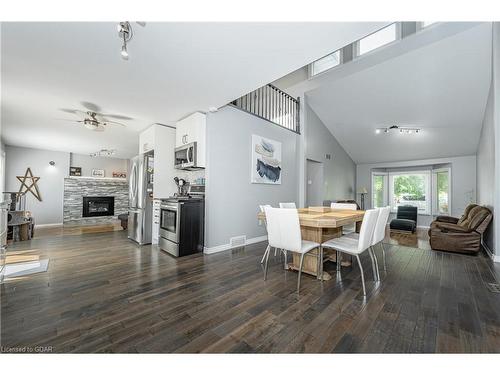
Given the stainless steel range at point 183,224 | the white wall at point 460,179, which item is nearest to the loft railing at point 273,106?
the stainless steel range at point 183,224

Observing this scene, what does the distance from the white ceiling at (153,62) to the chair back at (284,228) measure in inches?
61.7

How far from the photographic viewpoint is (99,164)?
784 centimetres

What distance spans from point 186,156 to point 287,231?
2.39 m

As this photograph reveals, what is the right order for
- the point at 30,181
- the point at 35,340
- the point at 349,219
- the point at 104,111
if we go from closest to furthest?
the point at 35,340
the point at 349,219
the point at 104,111
the point at 30,181

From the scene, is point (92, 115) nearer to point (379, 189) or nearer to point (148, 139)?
point (148, 139)

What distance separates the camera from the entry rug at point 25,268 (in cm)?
259

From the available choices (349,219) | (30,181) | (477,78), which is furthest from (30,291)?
(477,78)

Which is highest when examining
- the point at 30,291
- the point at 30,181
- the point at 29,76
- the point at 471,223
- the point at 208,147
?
the point at 29,76

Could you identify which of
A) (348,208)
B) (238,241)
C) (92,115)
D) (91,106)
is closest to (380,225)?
(348,208)

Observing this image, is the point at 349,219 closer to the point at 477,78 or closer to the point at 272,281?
the point at 272,281

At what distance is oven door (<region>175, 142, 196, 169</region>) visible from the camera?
363 cm

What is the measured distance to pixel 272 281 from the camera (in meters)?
2.44

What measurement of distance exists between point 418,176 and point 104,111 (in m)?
9.29

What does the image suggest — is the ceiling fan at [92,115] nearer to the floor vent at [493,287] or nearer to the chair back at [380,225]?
the chair back at [380,225]
